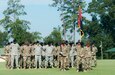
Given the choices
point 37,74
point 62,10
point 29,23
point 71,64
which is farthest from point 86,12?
point 37,74

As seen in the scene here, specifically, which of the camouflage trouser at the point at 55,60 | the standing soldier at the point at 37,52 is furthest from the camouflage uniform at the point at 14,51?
the camouflage trouser at the point at 55,60

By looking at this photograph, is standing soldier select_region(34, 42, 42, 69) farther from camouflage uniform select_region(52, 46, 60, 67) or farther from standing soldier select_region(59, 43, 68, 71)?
standing soldier select_region(59, 43, 68, 71)

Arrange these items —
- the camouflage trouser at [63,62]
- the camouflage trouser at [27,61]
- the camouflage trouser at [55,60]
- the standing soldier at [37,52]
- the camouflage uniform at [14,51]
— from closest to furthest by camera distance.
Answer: the camouflage trouser at [63,62]
the camouflage uniform at [14,51]
the camouflage trouser at [27,61]
the standing soldier at [37,52]
the camouflage trouser at [55,60]

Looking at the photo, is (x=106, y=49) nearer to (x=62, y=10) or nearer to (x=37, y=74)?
(x=62, y=10)

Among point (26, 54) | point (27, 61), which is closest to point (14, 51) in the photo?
point (26, 54)

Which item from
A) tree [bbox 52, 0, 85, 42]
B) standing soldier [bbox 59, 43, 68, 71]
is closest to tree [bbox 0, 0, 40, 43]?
tree [bbox 52, 0, 85, 42]

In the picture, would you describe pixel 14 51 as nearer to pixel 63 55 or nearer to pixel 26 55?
pixel 26 55

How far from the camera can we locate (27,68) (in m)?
28.5

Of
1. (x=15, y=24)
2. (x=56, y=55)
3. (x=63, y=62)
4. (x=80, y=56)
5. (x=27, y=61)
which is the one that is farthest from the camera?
(x=15, y=24)

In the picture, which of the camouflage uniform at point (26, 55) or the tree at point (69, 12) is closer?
the camouflage uniform at point (26, 55)

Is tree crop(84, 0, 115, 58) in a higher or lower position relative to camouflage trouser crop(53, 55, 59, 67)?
higher

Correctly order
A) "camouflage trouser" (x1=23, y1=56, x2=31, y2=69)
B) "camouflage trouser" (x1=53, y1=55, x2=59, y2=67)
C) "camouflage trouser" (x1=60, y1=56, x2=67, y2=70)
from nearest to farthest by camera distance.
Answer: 1. "camouflage trouser" (x1=60, y1=56, x2=67, y2=70)
2. "camouflage trouser" (x1=23, y1=56, x2=31, y2=69)
3. "camouflage trouser" (x1=53, y1=55, x2=59, y2=67)

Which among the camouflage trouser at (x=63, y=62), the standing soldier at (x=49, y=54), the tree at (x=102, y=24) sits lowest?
A: the camouflage trouser at (x=63, y=62)

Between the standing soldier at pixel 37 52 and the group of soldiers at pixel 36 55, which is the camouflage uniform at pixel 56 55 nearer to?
the group of soldiers at pixel 36 55
